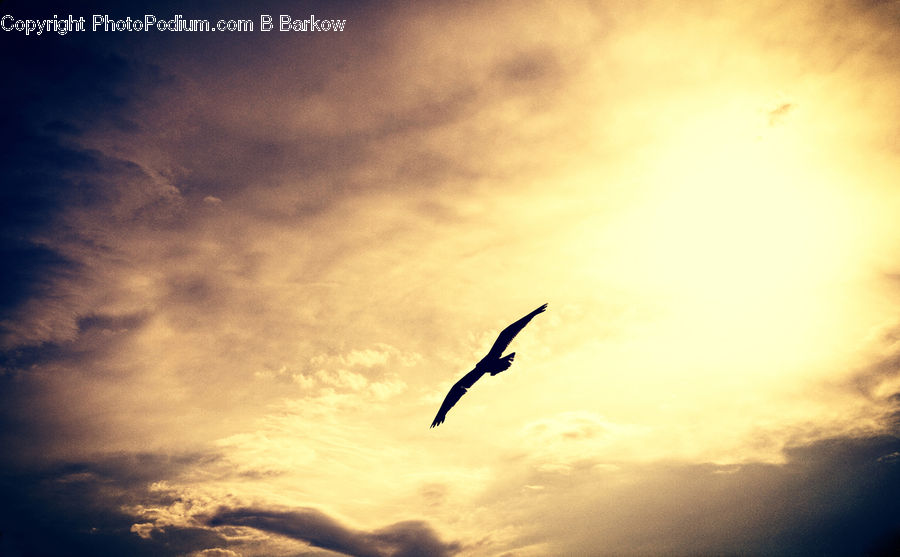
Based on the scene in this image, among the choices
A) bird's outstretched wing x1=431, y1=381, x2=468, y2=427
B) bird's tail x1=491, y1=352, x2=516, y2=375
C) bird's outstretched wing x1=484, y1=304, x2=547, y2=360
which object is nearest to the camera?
bird's outstretched wing x1=484, y1=304, x2=547, y2=360

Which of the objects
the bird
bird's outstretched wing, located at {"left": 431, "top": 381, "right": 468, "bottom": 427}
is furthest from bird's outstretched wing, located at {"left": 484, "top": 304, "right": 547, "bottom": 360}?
bird's outstretched wing, located at {"left": 431, "top": 381, "right": 468, "bottom": 427}

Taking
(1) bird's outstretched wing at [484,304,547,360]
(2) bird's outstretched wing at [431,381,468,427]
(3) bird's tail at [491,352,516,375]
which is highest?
(1) bird's outstretched wing at [484,304,547,360]

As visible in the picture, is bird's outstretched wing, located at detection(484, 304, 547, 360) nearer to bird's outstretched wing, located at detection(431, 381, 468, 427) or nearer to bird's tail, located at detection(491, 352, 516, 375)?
bird's tail, located at detection(491, 352, 516, 375)

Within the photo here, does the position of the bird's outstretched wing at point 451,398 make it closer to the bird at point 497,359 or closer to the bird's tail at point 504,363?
the bird at point 497,359

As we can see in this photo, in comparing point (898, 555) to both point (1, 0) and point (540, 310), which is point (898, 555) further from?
point (1, 0)

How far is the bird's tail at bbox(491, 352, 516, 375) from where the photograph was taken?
14.5 meters

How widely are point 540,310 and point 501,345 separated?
6.39ft

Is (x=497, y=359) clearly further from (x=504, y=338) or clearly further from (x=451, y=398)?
(x=451, y=398)

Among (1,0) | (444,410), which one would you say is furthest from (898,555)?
(1,0)

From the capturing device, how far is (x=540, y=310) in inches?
526

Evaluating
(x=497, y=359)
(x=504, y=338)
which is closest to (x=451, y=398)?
(x=497, y=359)

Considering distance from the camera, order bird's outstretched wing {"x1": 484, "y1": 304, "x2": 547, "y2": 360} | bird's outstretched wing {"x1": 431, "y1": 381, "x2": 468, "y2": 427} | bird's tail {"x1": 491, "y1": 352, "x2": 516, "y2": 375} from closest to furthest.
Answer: bird's outstretched wing {"x1": 484, "y1": 304, "x2": 547, "y2": 360}, bird's tail {"x1": 491, "y1": 352, "x2": 516, "y2": 375}, bird's outstretched wing {"x1": 431, "y1": 381, "x2": 468, "y2": 427}

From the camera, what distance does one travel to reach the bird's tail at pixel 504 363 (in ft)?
47.7

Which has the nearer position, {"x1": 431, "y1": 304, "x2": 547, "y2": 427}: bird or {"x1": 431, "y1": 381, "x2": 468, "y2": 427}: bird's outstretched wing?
{"x1": 431, "y1": 304, "x2": 547, "y2": 427}: bird
